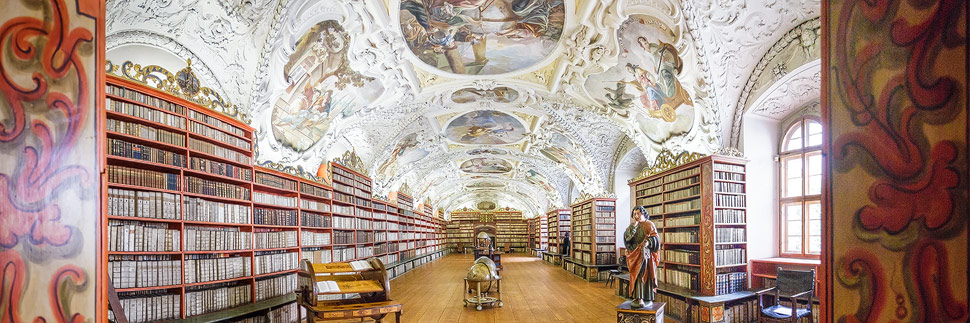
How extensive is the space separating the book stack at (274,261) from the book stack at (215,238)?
16.8 inches

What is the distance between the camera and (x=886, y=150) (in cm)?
158

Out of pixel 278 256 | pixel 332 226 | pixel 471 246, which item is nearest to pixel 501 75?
pixel 332 226

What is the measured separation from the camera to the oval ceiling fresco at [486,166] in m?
22.8

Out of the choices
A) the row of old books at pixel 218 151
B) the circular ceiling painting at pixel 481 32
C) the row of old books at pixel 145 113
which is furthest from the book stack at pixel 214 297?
the circular ceiling painting at pixel 481 32

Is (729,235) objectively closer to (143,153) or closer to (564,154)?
(143,153)

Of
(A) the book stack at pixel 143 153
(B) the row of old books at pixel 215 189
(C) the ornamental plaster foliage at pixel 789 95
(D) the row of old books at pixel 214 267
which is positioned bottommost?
(D) the row of old books at pixel 214 267

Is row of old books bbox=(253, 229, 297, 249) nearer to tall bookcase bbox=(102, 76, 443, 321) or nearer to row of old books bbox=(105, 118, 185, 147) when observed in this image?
tall bookcase bbox=(102, 76, 443, 321)

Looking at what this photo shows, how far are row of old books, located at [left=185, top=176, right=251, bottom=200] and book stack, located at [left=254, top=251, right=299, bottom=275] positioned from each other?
3.23ft

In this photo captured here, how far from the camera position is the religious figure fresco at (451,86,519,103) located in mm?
12266

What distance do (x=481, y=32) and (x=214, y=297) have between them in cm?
561

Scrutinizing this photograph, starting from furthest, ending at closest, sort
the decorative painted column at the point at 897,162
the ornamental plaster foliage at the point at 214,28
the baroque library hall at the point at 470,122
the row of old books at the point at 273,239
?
the row of old books at the point at 273,239, the ornamental plaster foliage at the point at 214,28, the baroque library hall at the point at 470,122, the decorative painted column at the point at 897,162

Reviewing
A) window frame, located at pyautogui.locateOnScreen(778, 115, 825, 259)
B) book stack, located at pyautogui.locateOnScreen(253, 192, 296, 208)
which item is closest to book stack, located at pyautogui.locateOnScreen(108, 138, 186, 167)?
book stack, located at pyautogui.locateOnScreen(253, 192, 296, 208)

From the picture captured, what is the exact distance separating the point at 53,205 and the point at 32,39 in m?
0.52

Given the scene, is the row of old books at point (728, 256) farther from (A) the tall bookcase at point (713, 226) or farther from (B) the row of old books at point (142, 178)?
(B) the row of old books at point (142, 178)
